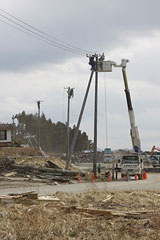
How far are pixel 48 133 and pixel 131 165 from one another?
11714 centimetres

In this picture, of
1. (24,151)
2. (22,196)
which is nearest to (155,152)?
(24,151)

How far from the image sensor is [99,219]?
30.7ft

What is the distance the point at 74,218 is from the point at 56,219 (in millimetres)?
468

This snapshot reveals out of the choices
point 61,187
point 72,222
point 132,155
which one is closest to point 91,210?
point 72,222

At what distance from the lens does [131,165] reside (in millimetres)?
35969

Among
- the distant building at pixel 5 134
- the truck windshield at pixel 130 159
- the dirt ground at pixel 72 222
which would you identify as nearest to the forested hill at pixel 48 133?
the distant building at pixel 5 134

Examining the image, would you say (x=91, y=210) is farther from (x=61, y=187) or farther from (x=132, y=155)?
(x=132, y=155)

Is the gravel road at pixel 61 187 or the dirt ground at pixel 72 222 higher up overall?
the dirt ground at pixel 72 222

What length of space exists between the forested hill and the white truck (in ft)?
330

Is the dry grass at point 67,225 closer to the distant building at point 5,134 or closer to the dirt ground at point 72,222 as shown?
the dirt ground at point 72,222

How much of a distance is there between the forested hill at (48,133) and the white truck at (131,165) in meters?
101

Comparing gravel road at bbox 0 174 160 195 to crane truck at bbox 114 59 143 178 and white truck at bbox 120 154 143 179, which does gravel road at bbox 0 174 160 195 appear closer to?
white truck at bbox 120 154 143 179

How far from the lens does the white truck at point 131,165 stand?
3559 cm

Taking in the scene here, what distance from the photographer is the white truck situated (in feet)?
117
